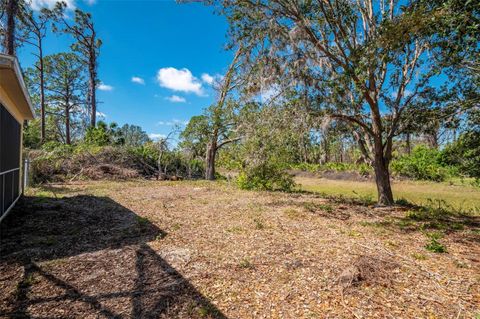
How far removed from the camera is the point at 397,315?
2.35 meters

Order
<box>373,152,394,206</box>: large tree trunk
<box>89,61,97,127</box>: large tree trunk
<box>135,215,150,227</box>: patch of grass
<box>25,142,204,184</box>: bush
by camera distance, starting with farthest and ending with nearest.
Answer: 1. <box>89,61,97,127</box>: large tree trunk
2. <box>25,142,204,184</box>: bush
3. <box>373,152,394,206</box>: large tree trunk
4. <box>135,215,150,227</box>: patch of grass

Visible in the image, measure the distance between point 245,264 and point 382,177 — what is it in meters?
5.50

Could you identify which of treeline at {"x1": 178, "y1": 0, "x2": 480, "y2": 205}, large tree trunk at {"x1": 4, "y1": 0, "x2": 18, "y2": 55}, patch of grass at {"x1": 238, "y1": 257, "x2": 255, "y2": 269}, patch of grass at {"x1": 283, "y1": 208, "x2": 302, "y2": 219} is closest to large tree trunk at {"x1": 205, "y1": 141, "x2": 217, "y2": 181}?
treeline at {"x1": 178, "y1": 0, "x2": 480, "y2": 205}

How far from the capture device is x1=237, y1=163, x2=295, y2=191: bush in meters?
10.5

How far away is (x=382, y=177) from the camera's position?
7.30 metres

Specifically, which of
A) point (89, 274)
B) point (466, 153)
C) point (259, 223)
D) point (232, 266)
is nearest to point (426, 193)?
point (466, 153)

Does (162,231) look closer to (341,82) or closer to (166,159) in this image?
(341,82)

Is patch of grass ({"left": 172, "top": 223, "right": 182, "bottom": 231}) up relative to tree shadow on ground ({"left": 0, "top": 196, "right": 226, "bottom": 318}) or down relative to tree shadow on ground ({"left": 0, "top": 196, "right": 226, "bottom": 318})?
up

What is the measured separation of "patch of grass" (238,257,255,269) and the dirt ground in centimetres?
1

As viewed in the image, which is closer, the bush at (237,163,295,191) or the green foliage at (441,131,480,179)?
the green foliage at (441,131,480,179)

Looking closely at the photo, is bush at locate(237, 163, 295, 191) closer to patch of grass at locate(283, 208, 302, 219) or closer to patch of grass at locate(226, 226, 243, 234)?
patch of grass at locate(283, 208, 302, 219)

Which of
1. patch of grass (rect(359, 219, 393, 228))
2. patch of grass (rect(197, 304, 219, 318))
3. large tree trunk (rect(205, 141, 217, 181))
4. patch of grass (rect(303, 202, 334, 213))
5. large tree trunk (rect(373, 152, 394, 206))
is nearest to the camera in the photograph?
patch of grass (rect(197, 304, 219, 318))

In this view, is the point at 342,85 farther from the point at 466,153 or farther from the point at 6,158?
the point at 6,158

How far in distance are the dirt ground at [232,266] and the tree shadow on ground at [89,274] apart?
0.01 m
